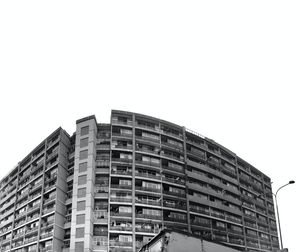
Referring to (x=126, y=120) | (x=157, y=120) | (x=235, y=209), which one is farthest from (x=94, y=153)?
(x=235, y=209)

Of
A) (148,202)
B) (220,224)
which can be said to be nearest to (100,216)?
(148,202)

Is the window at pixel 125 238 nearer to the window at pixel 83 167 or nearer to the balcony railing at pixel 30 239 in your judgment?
the window at pixel 83 167

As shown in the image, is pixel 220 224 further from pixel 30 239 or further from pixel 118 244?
pixel 30 239

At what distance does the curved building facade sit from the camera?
6425cm

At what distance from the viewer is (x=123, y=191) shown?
218 feet

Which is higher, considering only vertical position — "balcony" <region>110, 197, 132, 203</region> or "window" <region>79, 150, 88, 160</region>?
"window" <region>79, 150, 88, 160</region>

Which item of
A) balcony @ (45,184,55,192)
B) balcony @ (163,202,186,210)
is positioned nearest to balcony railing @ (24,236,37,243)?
balcony @ (45,184,55,192)

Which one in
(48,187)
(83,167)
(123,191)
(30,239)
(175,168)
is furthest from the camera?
(175,168)

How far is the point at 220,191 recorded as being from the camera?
3260 inches

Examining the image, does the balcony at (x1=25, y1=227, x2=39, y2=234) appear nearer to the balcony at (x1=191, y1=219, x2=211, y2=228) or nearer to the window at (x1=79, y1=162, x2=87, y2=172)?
the window at (x1=79, y1=162, x2=87, y2=172)

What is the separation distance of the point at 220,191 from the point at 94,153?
3035 centimetres

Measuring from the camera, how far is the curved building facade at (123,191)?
64.2 m

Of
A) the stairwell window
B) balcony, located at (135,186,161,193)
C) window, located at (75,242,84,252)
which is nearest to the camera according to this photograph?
window, located at (75,242,84,252)

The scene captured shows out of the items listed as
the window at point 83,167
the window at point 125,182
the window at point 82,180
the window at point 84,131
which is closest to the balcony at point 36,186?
the window at point 83,167
